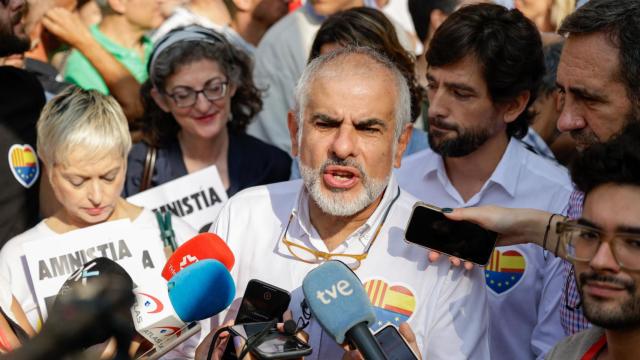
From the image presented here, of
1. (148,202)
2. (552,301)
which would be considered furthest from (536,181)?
(148,202)

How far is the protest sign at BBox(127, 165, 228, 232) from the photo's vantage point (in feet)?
16.3

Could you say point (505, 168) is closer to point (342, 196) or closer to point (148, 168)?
point (342, 196)

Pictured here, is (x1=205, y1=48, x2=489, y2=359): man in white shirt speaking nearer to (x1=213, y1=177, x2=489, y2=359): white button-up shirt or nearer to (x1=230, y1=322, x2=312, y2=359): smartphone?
(x1=213, y1=177, x2=489, y2=359): white button-up shirt

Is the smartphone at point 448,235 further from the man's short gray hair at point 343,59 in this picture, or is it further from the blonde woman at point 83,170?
A: the blonde woman at point 83,170

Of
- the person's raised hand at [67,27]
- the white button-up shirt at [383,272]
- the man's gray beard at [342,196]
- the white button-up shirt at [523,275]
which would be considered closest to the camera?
the white button-up shirt at [383,272]

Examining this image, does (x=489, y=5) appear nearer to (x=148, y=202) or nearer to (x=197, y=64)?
(x=197, y=64)

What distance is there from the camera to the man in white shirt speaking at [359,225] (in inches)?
136

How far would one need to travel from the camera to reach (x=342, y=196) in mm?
3592

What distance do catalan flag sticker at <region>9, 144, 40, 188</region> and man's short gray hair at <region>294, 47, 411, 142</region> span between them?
181 centimetres

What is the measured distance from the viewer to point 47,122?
14.5 feet

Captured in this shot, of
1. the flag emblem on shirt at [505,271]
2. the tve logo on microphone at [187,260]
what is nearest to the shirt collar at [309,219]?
the tve logo on microphone at [187,260]

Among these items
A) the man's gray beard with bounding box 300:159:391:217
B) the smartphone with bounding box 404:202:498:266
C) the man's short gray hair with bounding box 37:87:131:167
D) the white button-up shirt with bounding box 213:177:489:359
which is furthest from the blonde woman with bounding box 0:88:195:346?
the smartphone with bounding box 404:202:498:266

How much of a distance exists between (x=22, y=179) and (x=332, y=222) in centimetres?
195

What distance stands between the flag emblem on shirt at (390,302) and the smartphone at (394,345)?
0.52 m
